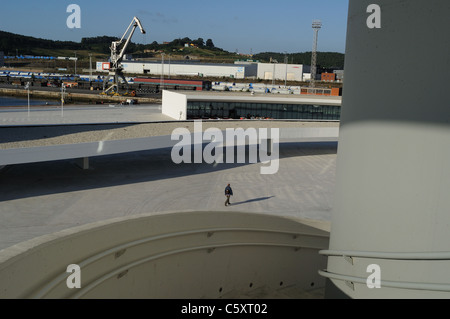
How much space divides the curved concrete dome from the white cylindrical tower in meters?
2.10

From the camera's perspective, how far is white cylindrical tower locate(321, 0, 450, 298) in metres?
2.40

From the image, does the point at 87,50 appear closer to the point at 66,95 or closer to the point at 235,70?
the point at 235,70

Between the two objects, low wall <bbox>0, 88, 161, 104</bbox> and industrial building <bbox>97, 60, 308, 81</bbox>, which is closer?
low wall <bbox>0, 88, 161, 104</bbox>

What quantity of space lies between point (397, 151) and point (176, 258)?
9.05 ft

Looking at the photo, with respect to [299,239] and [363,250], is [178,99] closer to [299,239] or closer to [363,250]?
[299,239]

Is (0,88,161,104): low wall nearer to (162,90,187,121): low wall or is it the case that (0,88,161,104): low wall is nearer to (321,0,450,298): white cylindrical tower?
(162,90,187,121): low wall

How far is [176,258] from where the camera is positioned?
4672 mm

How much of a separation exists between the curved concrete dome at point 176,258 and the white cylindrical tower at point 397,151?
2096 mm

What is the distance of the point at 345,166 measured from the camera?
115 inches

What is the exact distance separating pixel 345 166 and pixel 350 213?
297 millimetres

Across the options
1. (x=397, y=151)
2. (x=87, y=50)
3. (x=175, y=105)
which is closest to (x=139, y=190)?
(x=175, y=105)

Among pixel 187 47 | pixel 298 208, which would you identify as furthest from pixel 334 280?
pixel 187 47

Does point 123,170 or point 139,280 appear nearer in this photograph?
point 139,280

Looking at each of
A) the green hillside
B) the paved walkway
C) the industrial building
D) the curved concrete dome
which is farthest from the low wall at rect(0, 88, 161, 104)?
the green hillside
